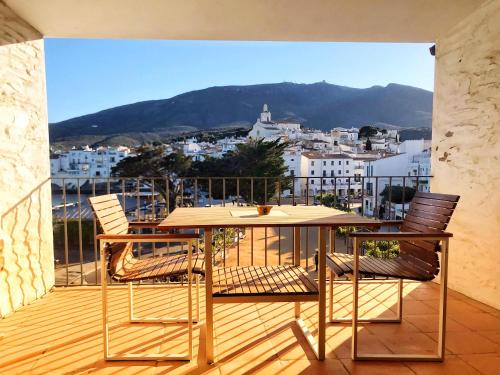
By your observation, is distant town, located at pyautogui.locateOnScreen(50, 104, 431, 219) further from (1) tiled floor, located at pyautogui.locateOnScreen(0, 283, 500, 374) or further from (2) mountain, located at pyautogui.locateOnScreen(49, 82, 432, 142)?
(1) tiled floor, located at pyautogui.locateOnScreen(0, 283, 500, 374)

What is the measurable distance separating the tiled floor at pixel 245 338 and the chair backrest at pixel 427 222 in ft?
1.71

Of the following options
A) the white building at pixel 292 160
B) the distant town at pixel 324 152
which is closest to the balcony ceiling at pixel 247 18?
the distant town at pixel 324 152

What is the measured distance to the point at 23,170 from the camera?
112 inches

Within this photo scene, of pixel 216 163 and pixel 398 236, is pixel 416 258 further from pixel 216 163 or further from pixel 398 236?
pixel 216 163

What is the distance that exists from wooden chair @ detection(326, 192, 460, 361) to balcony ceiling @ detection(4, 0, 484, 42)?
153cm

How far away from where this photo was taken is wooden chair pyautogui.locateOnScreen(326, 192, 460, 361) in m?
1.91

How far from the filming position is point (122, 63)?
42.4 metres

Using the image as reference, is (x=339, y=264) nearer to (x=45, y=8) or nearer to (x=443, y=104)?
(x=443, y=104)

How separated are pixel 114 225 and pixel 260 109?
134 feet

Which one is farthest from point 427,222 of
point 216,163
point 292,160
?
point 292,160

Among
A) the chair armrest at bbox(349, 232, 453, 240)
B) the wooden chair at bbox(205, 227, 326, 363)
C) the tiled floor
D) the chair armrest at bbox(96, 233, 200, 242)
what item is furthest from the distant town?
the chair armrest at bbox(349, 232, 453, 240)

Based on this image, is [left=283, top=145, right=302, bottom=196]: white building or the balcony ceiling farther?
[left=283, top=145, right=302, bottom=196]: white building

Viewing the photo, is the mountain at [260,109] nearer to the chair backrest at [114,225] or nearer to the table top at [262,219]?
the chair backrest at [114,225]

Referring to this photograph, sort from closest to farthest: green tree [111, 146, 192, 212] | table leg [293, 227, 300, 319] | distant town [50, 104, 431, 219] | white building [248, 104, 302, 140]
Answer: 1. table leg [293, 227, 300, 319]
2. distant town [50, 104, 431, 219]
3. green tree [111, 146, 192, 212]
4. white building [248, 104, 302, 140]
